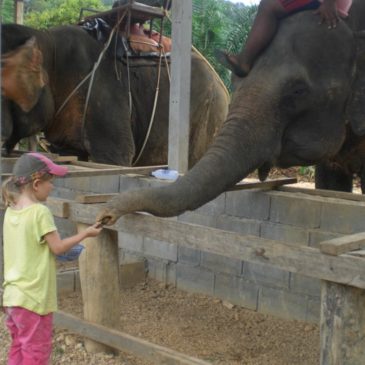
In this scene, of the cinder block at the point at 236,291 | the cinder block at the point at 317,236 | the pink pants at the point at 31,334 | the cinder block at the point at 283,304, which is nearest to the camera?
the pink pants at the point at 31,334

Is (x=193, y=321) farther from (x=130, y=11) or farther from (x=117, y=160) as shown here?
(x=130, y=11)

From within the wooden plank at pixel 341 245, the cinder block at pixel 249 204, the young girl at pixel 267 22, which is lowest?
the cinder block at pixel 249 204

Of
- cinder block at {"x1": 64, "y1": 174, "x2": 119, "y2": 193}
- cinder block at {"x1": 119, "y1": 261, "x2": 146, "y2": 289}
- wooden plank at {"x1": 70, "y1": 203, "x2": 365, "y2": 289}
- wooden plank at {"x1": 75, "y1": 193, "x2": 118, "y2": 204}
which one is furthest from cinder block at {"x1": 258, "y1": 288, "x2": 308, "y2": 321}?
cinder block at {"x1": 64, "y1": 174, "x2": 119, "y2": 193}

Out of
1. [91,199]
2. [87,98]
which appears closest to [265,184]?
[91,199]

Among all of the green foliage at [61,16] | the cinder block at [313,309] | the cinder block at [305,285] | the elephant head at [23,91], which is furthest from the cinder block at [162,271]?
the green foliage at [61,16]

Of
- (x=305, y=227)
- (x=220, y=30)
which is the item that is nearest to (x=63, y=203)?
(x=305, y=227)

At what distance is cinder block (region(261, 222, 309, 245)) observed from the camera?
4.59 meters

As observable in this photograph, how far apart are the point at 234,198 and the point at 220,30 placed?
46.6 feet

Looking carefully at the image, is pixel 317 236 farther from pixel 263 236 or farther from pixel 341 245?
pixel 341 245

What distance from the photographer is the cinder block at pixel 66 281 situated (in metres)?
5.43

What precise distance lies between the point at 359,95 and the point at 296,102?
39 centimetres

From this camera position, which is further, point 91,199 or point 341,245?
point 91,199

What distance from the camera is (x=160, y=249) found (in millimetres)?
5672

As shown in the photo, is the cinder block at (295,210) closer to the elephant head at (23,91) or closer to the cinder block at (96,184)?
the cinder block at (96,184)
